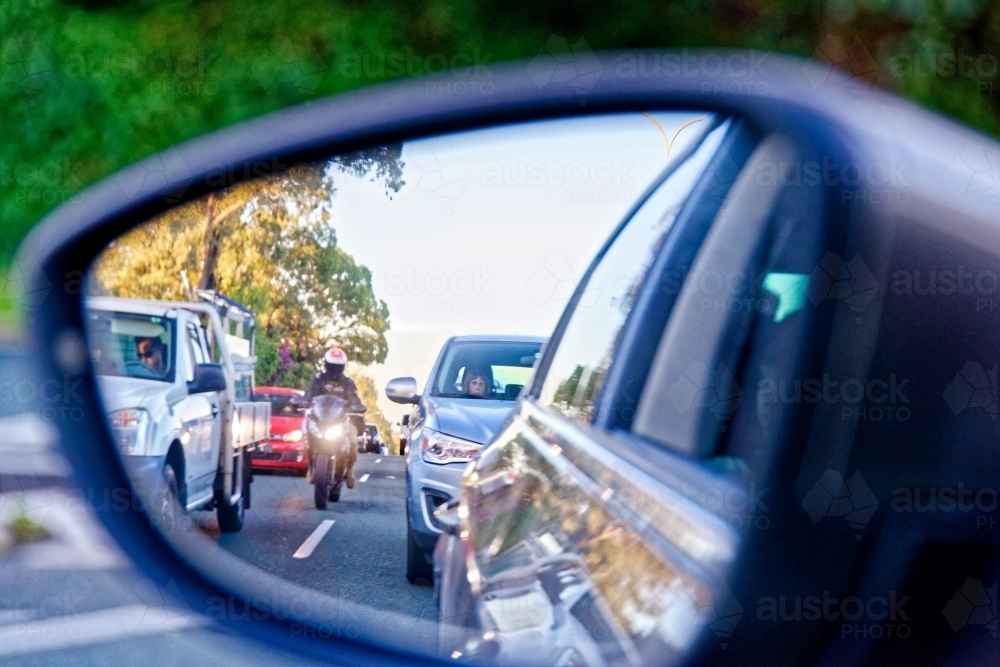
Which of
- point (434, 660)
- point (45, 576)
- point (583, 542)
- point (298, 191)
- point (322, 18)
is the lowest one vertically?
point (45, 576)

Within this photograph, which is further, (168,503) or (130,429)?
(130,429)

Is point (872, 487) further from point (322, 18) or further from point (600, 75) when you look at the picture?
point (322, 18)

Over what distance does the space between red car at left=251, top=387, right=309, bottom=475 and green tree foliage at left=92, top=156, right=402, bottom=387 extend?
1.5 inches

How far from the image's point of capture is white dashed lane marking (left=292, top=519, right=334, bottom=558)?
1924mm

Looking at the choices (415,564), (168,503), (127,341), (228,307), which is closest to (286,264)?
(228,307)

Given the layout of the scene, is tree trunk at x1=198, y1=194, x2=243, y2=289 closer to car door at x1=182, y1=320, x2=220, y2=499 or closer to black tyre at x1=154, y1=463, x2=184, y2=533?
car door at x1=182, y1=320, x2=220, y2=499

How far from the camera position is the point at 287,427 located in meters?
1.83

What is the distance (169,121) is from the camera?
1440cm

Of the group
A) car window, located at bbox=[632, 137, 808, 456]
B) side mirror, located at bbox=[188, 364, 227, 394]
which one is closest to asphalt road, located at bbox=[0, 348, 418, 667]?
side mirror, located at bbox=[188, 364, 227, 394]

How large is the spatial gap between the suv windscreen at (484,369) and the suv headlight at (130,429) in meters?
1.04

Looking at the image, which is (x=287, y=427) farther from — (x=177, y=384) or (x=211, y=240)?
(x=177, y=384)

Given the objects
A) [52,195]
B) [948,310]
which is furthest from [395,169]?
[52,195]

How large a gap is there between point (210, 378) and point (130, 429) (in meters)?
0.29

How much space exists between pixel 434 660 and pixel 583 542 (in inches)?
11.0
